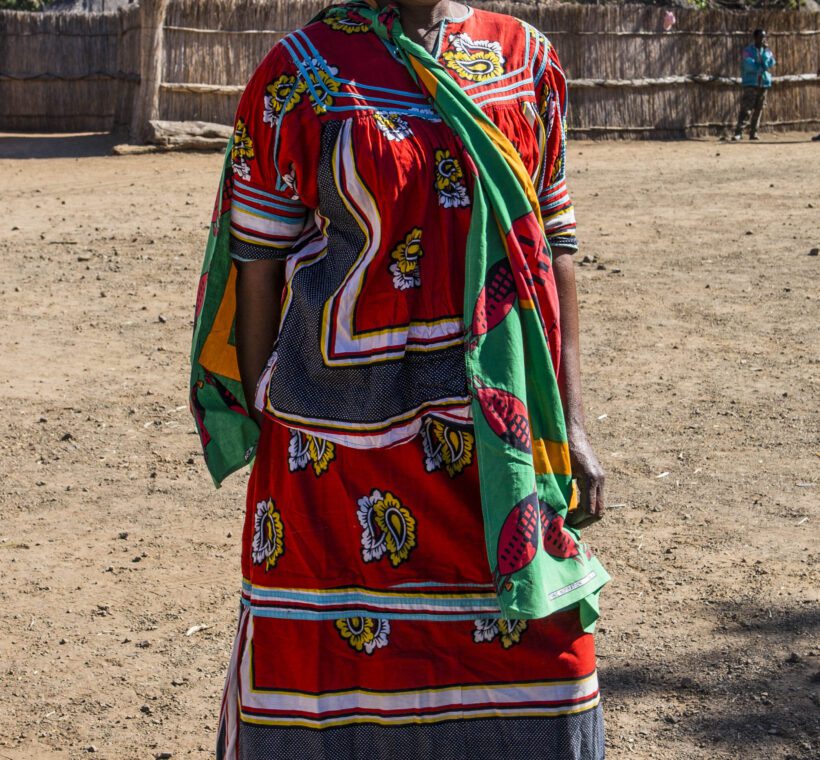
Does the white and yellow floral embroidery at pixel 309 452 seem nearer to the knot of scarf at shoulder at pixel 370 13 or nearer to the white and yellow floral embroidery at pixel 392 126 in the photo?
the white and yellow floral embroidery at pixel 392 126

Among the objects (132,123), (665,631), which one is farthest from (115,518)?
(132,123)

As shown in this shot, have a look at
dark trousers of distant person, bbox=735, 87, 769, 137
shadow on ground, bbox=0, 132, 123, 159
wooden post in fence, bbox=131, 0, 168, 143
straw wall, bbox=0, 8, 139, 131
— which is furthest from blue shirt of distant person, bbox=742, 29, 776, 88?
straw wall, bbox=0, 8, 139, 131

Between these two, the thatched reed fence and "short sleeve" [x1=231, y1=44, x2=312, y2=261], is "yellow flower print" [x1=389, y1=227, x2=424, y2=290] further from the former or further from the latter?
the thatched reed fence

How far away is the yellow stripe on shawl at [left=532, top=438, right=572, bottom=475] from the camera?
1.93 meters

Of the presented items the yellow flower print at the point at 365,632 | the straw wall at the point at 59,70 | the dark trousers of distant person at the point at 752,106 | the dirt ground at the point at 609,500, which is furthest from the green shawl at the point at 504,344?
the straw wall at the point at 59,70

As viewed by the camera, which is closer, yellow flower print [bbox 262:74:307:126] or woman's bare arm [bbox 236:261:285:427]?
yellow flower print [bbox 262:74:307:126]

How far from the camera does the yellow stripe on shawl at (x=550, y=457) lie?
1.93 meters

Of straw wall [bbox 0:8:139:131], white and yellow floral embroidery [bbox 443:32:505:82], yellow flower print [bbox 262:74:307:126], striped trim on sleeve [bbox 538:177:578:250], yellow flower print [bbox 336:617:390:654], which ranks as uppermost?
straw wall [bbox 0:8:139:131]

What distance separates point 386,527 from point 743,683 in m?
1.64

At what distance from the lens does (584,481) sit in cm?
206

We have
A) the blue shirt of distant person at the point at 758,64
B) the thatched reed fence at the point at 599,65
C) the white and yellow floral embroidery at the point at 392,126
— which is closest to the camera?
the white and yellow floral embroidery at the point at 392,126

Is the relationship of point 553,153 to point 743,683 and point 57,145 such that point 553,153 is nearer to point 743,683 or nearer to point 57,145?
point 743,683

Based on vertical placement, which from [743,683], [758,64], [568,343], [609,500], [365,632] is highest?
[758,64]

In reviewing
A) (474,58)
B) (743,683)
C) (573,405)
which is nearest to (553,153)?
(474,58)
